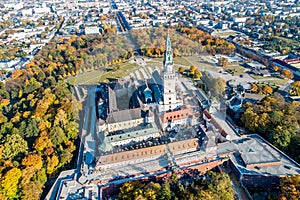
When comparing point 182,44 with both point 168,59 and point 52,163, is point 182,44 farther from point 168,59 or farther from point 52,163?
point 52,163

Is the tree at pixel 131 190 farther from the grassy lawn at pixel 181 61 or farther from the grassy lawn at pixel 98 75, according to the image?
the grassy lawn at pixel 181 61

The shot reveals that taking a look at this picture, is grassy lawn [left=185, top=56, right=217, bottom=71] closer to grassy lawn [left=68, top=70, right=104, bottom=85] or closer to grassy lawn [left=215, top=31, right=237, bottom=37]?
grassy lawn [left=68, top=70, right=104, bottom=85]

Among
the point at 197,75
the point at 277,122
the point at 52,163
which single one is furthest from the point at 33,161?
the point at 197,75

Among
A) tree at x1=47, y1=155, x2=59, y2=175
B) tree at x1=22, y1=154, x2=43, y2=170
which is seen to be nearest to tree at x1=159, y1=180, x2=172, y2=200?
tree at x1=47, y1=155, x2=59, y2=175

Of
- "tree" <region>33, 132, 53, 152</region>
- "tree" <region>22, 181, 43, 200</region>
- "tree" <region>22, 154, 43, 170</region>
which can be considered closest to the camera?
"tree" <region>22, 181, 43, 200</region>

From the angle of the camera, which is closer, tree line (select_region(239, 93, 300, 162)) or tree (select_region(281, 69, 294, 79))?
tree line (select_region(239, 93, 300, 162))

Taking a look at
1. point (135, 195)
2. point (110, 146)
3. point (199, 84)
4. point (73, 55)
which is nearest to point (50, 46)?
point (73, 55)


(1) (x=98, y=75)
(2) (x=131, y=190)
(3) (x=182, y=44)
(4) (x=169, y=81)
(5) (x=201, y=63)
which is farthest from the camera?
(3) (x=182, y=44)

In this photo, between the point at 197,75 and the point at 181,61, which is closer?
the point at 197,75
